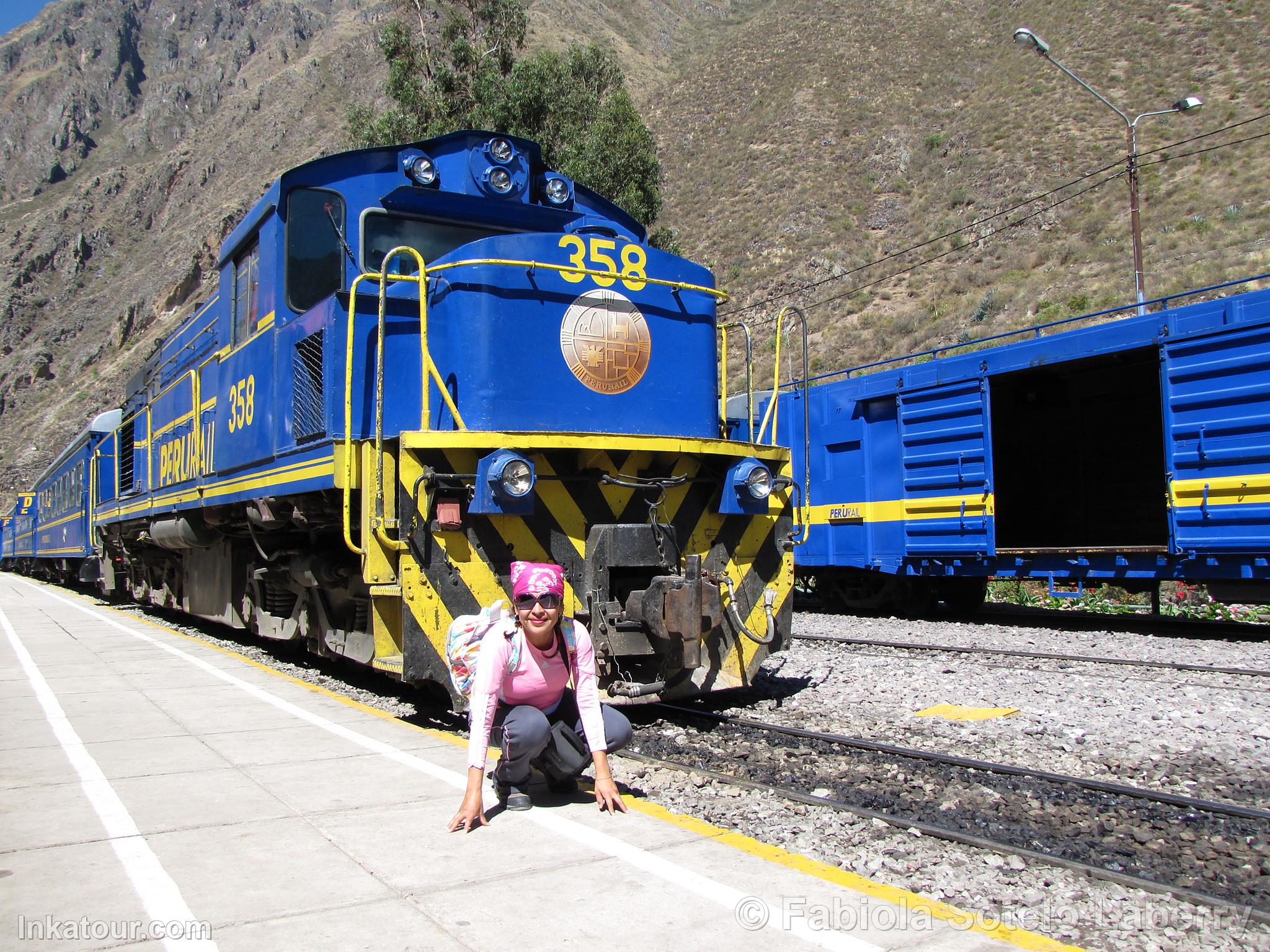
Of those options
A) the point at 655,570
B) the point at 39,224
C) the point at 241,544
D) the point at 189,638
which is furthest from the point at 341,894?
the point at 39,224

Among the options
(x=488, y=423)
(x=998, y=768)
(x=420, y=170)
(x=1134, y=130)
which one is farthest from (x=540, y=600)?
(x=1134, y=130)

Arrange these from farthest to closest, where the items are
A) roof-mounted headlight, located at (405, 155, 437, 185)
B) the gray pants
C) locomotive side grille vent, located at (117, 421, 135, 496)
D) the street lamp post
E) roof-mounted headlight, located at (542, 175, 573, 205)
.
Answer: the street lamp post → locomotive side grille vent, located at (117, 421, 135, 496) → roof-mounted headlight, located at (542, 175, 573, 205) → roof-mounted headlight, located at (405, 155, 437, 185) → the gray pants

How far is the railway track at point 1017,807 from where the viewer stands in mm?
3506

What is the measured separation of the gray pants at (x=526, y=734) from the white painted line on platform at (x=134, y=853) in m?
1.31

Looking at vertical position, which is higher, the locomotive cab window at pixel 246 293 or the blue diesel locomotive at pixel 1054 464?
the locomotive cab window at pixel 246 293

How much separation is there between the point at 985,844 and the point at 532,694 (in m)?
1.90

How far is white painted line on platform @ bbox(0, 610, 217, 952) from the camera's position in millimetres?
2836

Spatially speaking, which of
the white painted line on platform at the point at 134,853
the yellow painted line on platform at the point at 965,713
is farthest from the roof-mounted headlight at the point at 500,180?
the yellow painted line on platform at the point at 965,713

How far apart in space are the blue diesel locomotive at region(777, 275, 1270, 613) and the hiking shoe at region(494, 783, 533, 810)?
4.56 meters

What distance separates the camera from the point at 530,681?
4.12 m

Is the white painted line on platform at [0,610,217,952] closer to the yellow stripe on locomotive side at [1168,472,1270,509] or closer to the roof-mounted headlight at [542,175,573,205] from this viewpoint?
the roof-mounted headlight at [542,175,573,205]

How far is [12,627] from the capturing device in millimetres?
13969

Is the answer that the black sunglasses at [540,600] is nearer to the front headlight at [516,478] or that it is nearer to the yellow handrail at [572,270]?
the front headlight at [516,478]

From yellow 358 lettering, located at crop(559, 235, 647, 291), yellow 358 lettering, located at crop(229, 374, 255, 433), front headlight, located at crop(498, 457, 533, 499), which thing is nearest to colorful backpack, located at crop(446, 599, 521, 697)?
front headlight, located at crop(498, 457, 533, 499)
